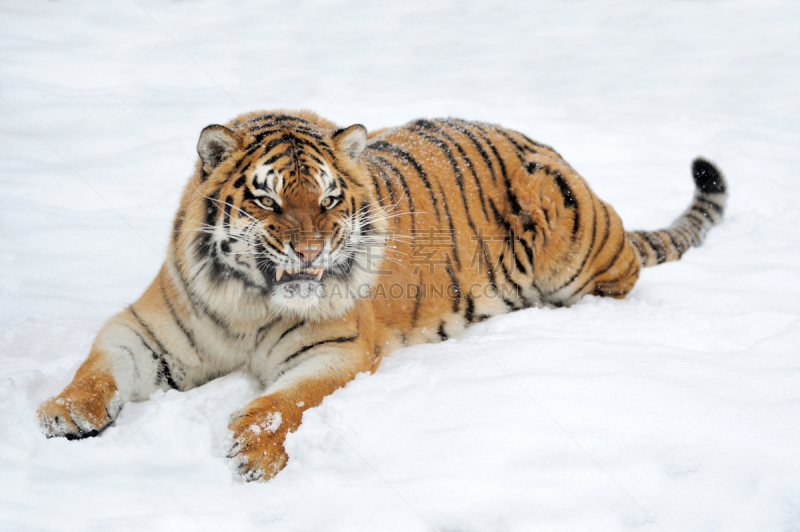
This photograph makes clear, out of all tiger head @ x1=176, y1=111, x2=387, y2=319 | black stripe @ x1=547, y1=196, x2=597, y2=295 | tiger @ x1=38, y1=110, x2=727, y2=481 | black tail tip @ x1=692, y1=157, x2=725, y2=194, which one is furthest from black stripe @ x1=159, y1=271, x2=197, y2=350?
black tail tip @ x1=692, y1=157, x2=725, y2=194

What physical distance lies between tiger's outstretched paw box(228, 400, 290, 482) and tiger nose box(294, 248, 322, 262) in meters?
0.54

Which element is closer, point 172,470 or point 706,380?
point 172,470

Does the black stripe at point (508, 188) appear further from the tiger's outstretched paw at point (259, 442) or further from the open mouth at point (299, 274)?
the tiger's outstretched paw at point (259, 442)

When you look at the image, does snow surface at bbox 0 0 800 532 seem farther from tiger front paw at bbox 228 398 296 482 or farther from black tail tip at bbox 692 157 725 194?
black tail tip at bbox 692 157 725 194

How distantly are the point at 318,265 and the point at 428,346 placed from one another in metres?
0.90

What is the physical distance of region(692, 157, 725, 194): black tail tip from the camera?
4.48 metres

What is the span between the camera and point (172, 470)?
2029 millimetres

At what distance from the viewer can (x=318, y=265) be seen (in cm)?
243

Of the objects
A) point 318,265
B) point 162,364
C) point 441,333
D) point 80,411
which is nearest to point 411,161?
point 441,333

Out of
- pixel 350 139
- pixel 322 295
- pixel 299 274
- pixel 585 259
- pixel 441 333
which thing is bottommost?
pixel 441 333

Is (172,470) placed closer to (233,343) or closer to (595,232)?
(233,343)

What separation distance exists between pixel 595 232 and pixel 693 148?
3506mm

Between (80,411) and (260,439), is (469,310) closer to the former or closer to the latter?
(260,439)

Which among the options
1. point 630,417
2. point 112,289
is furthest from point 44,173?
point 630,417
